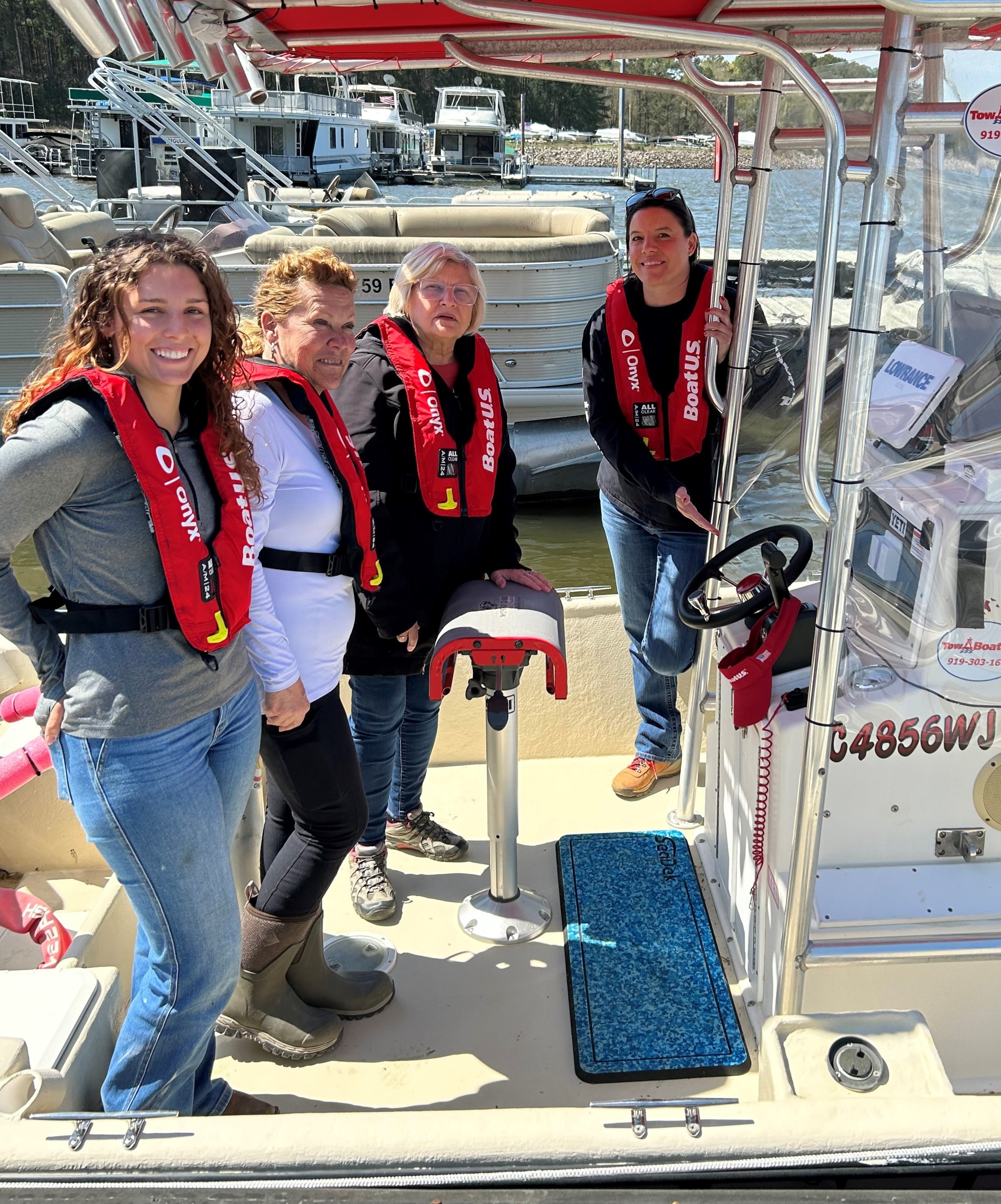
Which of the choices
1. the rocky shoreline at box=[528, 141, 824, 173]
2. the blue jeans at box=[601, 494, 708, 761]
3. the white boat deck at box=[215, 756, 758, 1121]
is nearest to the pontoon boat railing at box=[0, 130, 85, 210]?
the blue jeans at box=[601, 494, 708, 761]

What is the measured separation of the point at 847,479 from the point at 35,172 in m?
14.7

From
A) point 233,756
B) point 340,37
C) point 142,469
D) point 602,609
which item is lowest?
point 602,609

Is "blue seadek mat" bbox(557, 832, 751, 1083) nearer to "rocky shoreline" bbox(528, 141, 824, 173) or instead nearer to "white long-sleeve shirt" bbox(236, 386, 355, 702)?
"white long-sleeve shirt" bbox(236, 386, 355, 702)

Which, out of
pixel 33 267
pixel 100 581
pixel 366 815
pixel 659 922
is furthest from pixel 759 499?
pixel 33 267

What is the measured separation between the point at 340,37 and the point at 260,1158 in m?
2.31

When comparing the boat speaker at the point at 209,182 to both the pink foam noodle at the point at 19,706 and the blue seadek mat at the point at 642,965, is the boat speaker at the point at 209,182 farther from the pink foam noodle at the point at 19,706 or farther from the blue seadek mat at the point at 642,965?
the blue seadek mat at the point at 642,965

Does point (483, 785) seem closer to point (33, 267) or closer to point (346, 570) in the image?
point (346, 570)

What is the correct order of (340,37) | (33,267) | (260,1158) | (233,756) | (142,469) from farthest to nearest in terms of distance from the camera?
(33,267), (340,37), (233,756), (142,469), (260,1158)

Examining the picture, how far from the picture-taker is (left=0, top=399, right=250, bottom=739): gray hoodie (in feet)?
4.85

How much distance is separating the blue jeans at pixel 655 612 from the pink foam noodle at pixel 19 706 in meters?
1.63

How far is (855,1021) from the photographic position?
1.62 m

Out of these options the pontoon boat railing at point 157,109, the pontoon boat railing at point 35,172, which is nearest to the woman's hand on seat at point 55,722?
the pontoon boat railing at point 35,172

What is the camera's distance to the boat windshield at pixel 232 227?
1038 cm

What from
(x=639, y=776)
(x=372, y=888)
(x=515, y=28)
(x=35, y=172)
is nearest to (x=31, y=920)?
(x=372, y=888)
